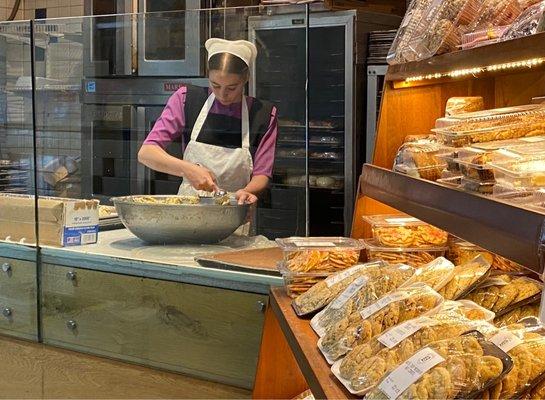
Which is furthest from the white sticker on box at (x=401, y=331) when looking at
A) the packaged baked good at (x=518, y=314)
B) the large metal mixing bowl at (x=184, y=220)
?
the large metal mixing bowl at (x=184, y=220)

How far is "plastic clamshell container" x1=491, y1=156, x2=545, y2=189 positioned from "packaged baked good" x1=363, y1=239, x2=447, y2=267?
54 cm

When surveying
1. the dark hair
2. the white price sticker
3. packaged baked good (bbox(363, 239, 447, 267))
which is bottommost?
packaged baked good (bbox(363, 239, 447, 267))

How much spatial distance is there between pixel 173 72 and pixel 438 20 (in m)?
1.23

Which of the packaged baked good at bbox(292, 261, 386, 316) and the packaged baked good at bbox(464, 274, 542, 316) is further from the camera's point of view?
the packaged baked good at bbox(292, 261, 386, 316)

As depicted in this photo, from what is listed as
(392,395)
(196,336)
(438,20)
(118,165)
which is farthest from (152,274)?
(392,395)

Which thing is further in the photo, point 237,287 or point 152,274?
point 152,274

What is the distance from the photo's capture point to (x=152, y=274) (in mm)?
2469

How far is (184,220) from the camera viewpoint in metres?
2.47

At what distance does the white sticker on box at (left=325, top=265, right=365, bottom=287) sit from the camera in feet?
5.54

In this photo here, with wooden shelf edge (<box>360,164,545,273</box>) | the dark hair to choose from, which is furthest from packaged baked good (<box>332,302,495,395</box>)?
the dark hair

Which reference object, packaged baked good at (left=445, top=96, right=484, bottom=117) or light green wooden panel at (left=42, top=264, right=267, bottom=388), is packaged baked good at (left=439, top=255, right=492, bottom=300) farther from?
light green wooden panel at (left=42, top=264, right=267, bottom=388)

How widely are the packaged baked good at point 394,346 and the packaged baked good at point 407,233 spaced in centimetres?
52

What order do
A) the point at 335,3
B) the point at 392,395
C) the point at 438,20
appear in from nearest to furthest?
the point at 392,395 < the point at 438,20 < the point at 335,3

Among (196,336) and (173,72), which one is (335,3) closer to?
(173,72)
